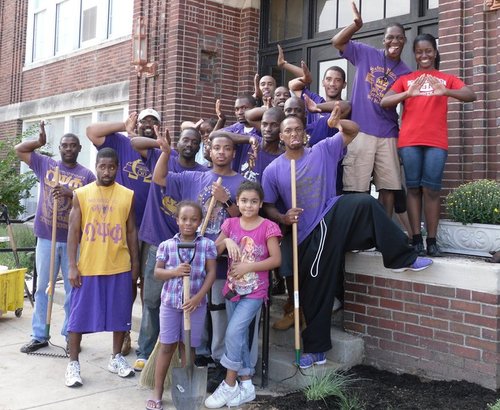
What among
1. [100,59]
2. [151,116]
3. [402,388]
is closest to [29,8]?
[100,59]

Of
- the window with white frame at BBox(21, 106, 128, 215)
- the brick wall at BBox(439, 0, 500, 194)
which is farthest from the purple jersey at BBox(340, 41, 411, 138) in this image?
the window with white frame at BBox(21, 106, 128, 215)

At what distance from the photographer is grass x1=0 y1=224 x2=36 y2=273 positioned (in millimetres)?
9125

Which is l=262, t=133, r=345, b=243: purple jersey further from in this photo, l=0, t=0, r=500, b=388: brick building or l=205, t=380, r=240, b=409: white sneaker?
l=205, t=380, r=240, b=409: white sneaker

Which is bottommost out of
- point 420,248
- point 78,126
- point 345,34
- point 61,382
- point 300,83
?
point 61,382

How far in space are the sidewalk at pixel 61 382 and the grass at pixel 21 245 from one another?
347cm

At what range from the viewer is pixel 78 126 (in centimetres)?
1117

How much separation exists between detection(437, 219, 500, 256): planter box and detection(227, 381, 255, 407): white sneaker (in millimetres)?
1969

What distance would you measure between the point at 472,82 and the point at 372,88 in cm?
111

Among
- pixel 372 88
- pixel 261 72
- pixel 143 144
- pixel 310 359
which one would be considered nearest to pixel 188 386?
pixel 310 359

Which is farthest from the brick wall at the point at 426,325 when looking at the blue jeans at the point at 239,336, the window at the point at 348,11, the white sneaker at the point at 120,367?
the window at the point at 348,11

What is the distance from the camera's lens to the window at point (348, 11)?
6.67m

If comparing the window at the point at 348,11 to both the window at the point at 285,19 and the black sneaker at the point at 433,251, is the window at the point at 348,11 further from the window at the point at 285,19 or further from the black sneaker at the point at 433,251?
the black sneaker at the point at 433,251

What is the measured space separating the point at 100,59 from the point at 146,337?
23.1 ft

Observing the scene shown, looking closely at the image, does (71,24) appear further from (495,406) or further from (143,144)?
(495,406)
